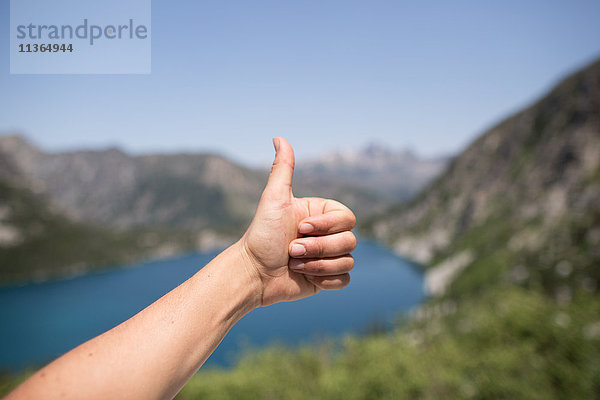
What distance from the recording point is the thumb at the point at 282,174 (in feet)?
8.46

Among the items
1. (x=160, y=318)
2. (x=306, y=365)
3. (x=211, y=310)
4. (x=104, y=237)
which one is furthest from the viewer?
(x=104, y=237)

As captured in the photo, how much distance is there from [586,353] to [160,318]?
45.9ft

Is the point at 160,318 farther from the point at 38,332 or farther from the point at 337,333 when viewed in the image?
the point at 38,332

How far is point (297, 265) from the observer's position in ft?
8.86

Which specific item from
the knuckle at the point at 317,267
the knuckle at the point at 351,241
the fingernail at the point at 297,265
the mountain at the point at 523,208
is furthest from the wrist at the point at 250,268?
the mountain at the point at 523,208

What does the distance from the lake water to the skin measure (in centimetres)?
5896

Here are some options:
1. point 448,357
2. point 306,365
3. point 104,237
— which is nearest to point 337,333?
point 306,365

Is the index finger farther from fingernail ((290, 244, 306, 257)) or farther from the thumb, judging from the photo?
the thumb

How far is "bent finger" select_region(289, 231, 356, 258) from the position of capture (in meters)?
2.56

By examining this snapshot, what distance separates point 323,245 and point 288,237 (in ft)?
0.93

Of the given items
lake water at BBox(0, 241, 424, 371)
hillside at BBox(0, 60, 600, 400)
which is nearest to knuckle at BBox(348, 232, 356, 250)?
hillside at BBox(0, 60, 600, 400)

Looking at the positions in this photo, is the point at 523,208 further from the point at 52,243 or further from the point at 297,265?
the point at 52,243

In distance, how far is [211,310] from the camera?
6.98ft

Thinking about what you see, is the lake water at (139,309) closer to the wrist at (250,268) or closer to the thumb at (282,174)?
the wrist at (250,268)
